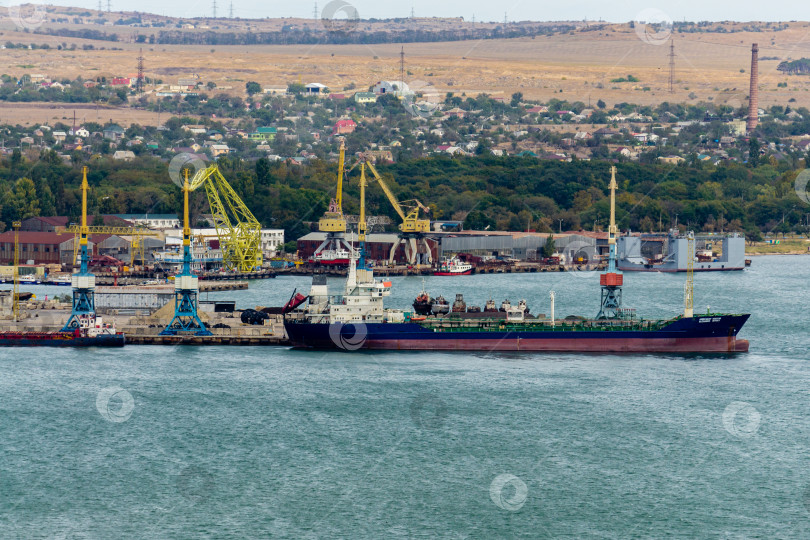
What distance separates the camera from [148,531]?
23.0 m

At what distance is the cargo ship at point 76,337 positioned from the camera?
1547 inches

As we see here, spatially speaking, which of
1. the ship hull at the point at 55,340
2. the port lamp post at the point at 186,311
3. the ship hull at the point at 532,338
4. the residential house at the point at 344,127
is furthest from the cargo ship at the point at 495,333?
the residential house at the point at 344,127

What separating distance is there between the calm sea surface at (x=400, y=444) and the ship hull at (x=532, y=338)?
0.74 meters

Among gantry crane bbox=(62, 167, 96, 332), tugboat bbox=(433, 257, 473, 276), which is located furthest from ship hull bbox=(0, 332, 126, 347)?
tugboat bbox=(433, 257, 473, 276)

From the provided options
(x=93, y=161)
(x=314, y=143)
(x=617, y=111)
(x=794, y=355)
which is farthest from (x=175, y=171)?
(x=617, y=111)

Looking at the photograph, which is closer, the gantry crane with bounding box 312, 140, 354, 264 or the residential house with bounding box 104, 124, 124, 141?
the gantry crane with bounding box 312, 140, 354, 264

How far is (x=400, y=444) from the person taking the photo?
28438 millimetres

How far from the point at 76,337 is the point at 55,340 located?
66 centimetres

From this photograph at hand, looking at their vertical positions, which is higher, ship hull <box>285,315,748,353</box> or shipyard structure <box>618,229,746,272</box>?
shipyard structure <box>618,229,746,272</box>

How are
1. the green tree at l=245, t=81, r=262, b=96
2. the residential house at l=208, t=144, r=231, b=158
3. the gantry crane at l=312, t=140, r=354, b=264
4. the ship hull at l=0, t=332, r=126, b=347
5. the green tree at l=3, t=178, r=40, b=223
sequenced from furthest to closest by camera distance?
1. the green tree at l=245, t=81, r=262, b=96
2. the residential house at l=208, t=144, r=231, b=158
3. the green tree at l=3, t=178, r=40, b=223
4. the gantry crane at l=312, t=140, r=354, b=264
5. the ship hull at l=0, t=332, r=126, b=347

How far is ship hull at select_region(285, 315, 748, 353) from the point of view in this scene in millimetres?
39469

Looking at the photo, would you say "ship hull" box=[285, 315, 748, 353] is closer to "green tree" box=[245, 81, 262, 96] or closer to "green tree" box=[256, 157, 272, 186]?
"green tree" box=[256, 157, 272, 186]

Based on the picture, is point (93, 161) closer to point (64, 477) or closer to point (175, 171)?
point (175, 171)

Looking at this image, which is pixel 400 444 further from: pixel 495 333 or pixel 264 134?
pixel 264 134
